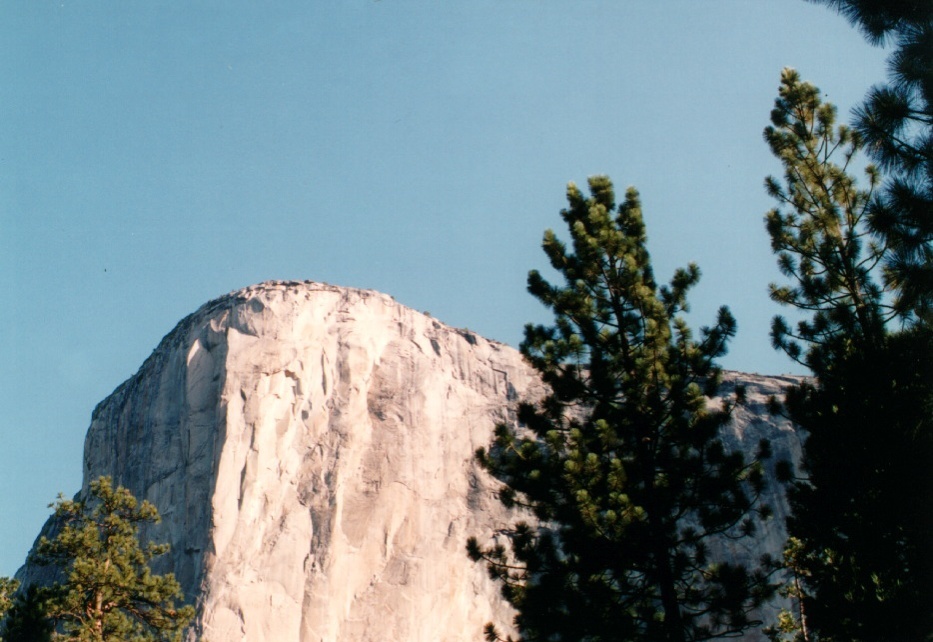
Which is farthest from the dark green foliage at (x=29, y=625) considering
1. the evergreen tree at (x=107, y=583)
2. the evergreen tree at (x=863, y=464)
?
the evergreen tree at (x=863, y=464)

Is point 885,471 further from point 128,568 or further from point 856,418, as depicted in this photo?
point 128,568

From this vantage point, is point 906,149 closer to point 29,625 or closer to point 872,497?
point 872,497

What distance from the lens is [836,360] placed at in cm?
1925

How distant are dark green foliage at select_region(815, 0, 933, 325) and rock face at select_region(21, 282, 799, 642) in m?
42.9

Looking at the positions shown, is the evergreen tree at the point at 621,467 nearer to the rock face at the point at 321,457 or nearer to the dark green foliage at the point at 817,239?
the dark green foliage at the point at 817,239

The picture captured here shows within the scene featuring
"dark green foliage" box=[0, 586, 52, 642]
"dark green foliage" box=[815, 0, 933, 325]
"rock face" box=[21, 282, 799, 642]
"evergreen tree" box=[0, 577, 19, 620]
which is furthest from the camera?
"rock face" box=[21, 282, 799, 642]

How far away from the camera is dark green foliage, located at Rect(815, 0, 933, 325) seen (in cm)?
1317

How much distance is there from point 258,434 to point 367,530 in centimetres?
805

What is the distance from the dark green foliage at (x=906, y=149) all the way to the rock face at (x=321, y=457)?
42.9m

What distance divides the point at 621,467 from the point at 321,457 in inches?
1689

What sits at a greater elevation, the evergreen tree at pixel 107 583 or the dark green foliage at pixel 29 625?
the evergreen tree at pixel 107 583

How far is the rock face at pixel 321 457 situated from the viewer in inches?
2114

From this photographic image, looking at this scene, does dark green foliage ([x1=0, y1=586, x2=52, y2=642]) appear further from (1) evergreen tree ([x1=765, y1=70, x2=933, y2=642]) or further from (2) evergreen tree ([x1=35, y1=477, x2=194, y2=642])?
(1) evergreen tree ([x1=765, y1=70, x2=933, y2=642])

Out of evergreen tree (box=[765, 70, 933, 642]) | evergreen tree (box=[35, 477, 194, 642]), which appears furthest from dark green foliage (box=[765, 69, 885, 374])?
evergreen tree (box=[35, 477, 194, 642])
